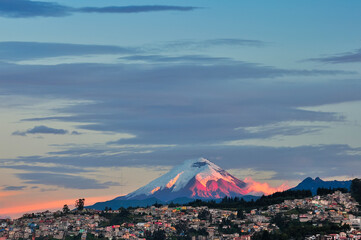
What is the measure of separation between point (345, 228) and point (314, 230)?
8195 mm

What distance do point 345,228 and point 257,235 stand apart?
1932 cm

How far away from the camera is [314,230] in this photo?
18275 cm

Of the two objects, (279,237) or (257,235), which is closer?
(279,237)

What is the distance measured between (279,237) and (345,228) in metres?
17.6

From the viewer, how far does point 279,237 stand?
6998 inches

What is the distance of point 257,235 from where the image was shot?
191250 mm

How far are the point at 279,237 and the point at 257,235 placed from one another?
1397cm

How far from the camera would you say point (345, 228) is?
186 meters
